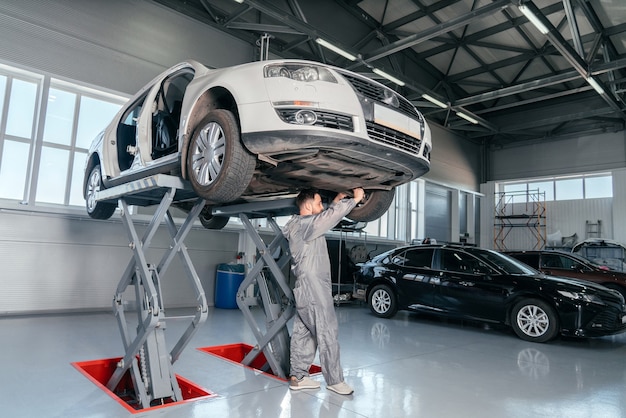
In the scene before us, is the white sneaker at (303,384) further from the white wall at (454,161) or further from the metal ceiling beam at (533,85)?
the white wall at (454,161)

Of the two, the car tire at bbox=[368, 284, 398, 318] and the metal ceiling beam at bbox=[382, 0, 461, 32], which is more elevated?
the metal ceiling beam at bbox=[382, 0, 461, 32]

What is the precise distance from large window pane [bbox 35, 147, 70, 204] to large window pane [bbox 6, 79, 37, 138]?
0.37 meters

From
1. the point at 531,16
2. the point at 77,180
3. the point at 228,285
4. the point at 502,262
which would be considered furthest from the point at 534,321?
the point at 77,180

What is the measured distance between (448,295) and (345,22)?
6.70m

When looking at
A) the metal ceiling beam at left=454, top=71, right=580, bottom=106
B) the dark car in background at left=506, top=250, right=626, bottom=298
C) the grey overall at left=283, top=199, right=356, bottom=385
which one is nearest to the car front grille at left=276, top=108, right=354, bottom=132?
the grey overall at left=283, top=199, right=356, bottom=385

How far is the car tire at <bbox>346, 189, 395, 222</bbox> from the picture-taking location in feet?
11.0

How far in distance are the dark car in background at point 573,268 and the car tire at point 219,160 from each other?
25.3ft

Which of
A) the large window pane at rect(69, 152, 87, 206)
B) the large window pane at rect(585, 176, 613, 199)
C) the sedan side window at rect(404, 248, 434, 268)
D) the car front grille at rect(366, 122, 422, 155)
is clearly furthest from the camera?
the large window pane at rect(585, 176, 613, 199)

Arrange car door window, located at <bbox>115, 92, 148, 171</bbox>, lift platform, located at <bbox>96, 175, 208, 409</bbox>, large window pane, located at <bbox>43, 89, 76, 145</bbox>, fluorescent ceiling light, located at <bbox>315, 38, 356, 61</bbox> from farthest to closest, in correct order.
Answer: fluorescent ceiling light, located at <bbox>315, 38, 356, 61</bbox> → large window pane, located at <bbox>43, 89, 76, 145</bbox> → car door window, located at <bbox>115, 92, 148, 171</bbox> → lift platform, located at <bbox>96, 175, 208, 409</bbox>

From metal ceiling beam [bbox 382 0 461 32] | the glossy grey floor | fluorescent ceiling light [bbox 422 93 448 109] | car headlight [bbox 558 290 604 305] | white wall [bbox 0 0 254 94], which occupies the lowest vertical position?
the glossy grey floor

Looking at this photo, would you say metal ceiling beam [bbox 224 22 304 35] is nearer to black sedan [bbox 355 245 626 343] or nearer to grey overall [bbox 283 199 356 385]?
black sedan [bbox 355 245 626 343]

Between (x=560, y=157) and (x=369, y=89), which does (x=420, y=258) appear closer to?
(x=369, y=89)

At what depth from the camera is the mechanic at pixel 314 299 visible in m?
2.95

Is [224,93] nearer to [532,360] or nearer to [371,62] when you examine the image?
[532,360]
